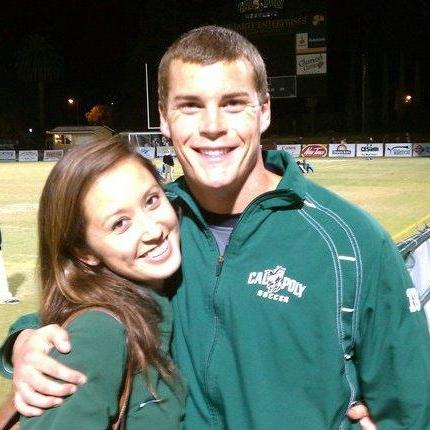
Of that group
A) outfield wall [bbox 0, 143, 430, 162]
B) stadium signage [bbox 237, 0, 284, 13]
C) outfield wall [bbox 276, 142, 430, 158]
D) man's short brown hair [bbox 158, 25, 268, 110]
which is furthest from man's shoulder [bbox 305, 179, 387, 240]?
stadium signage [bbox 237, 0, 284, 13]

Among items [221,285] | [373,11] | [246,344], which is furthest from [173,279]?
[373,11]

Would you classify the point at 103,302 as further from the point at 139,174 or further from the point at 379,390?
the point at 379,390

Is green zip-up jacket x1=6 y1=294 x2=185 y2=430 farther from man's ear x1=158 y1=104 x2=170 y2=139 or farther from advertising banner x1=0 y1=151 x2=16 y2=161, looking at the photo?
advertising banner x1=0 y1=151 x2=16 y2=161

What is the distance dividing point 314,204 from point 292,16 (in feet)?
127

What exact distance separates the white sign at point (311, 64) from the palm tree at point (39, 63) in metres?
39.1

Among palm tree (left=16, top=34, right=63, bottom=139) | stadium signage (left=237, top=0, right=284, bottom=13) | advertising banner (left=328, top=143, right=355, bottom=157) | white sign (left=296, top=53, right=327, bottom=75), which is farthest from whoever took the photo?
palm tree (left=16, top=34, right=63, bottom=139)

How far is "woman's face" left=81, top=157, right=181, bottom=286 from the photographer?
7.02ft

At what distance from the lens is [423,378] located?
204 cm

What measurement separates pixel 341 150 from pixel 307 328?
122 feet

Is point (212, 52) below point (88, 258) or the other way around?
the other way around

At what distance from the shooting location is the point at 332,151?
38.5 metres

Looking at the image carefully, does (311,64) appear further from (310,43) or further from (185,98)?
(185,98)

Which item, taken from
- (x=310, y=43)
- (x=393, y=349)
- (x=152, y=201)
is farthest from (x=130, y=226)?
(x=310, y=43)

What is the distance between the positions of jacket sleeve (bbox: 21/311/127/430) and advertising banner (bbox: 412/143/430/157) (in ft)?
119
